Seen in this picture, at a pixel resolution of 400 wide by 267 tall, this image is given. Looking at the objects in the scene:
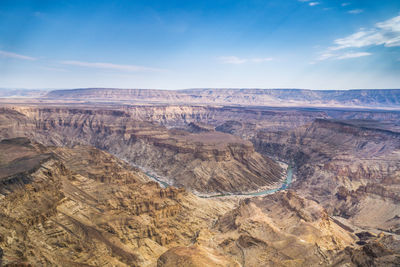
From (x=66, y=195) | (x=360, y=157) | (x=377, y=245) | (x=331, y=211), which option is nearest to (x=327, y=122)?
(x=360, y=157)

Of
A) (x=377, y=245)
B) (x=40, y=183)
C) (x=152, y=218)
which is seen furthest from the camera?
(x=152, y=218)

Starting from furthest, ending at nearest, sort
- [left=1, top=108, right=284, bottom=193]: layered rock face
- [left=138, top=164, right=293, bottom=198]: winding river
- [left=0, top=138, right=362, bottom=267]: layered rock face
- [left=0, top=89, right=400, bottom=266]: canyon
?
[left=1, top=108, right=284, bottom=193]: layered rock face < [left=138, top=164, right=293, bottom=198]: winding river < [left=0, top=89, right=400, bottom=266]: canyon < [left=0, top=138, right=362, bottom=267]: layered rock face

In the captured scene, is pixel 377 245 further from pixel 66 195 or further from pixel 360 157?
pixel 360 157

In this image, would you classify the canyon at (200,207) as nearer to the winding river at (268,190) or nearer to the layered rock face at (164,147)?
the layered rock face at (164,147)

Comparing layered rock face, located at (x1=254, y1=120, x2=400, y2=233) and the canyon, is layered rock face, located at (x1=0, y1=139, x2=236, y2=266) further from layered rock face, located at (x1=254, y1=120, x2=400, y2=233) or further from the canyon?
layered rock face, located at (x1=254, y1=120, x2=400, y2=233)

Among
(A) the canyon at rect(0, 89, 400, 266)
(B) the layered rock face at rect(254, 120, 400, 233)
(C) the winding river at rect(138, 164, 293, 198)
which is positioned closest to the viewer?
(A) the canyon at rect(0, 89, 400, 266)

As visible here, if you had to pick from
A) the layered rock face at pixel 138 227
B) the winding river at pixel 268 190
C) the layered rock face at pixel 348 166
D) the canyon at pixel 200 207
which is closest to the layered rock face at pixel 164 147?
the canyon at pixel 200 207

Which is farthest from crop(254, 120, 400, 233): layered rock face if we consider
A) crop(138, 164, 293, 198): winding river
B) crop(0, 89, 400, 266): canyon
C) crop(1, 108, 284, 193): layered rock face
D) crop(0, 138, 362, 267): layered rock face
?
crop(0, 138, 362, 267): layered rock face

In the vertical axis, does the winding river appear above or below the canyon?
below
